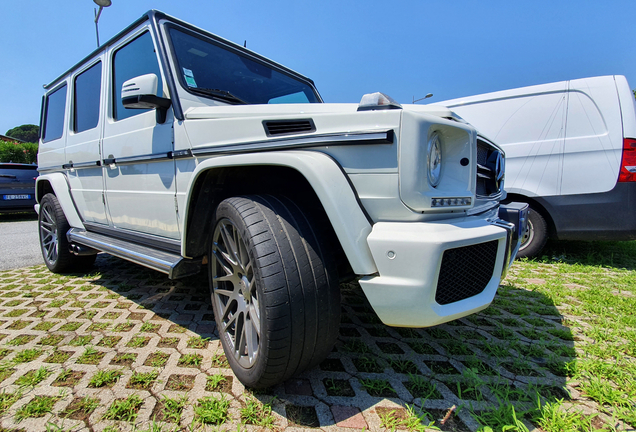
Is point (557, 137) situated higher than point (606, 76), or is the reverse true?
point (606, 76)

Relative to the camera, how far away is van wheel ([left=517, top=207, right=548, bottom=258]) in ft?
13.9

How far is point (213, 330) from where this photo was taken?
2287 millimetres

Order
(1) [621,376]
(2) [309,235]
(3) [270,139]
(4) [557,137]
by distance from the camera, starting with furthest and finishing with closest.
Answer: (4) [557,137]
(1) [621,376]
(3) [270,139]
(2) [309,235]

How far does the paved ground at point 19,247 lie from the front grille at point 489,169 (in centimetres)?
530

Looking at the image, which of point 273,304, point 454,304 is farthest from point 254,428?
point 454,304

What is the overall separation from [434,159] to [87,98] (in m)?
3.42

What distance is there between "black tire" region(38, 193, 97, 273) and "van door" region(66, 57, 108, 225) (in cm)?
36

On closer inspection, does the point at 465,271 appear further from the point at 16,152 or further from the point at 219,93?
the point at 16,152

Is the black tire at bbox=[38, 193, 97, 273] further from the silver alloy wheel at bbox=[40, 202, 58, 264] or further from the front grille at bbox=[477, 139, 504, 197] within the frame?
the front grille at bbox=[477, 139, 504, 197]

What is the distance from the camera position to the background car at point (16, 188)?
7.99 m

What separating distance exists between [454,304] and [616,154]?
379 cm

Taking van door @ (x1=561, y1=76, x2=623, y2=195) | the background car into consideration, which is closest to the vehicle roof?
van door @ (x1=561, y1=76, x2=623, y2=195)

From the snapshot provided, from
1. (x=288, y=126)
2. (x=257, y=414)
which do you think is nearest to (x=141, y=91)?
(x=288, y=126)

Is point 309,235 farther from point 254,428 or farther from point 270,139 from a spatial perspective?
point 254,428
